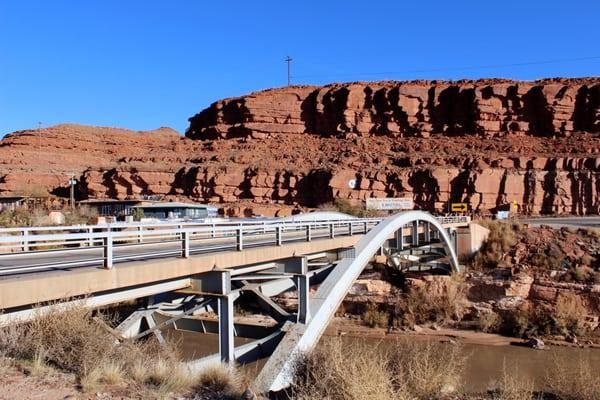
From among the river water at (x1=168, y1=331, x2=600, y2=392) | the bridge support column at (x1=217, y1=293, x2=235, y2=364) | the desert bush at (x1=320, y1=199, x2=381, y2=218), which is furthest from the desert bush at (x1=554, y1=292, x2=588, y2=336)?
the desert bush at (x1=320, y1=199, x2=381, y2=218)

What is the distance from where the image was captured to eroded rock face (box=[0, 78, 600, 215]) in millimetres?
57281

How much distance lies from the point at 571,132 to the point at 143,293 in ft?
227

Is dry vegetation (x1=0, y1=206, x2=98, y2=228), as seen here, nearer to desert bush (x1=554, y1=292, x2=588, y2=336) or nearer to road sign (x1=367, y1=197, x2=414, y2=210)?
desert bush (x1=554, y1=292, x2=588, y2=336)

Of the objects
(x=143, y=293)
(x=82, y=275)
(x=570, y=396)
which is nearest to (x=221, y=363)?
(x=143, y=293)

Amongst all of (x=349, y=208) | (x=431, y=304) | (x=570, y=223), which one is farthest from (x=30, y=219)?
(x=570, y=223)

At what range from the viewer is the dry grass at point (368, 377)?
681 cm

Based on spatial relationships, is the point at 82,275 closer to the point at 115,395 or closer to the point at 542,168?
the point at 115,395

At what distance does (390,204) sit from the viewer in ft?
178

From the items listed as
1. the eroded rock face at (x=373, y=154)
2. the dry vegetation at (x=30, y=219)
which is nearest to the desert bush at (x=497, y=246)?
the eroded rock face at (x=373, y=154)

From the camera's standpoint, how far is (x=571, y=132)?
67.6m

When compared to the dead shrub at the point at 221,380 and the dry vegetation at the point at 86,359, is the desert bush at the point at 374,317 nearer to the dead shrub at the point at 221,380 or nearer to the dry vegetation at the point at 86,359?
the dead shrub at the point at 221,380

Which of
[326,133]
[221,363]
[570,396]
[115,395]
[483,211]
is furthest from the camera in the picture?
[326,133]

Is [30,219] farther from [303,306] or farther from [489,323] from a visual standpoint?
[489,323]

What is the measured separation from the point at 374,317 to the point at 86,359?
74.7 ft
